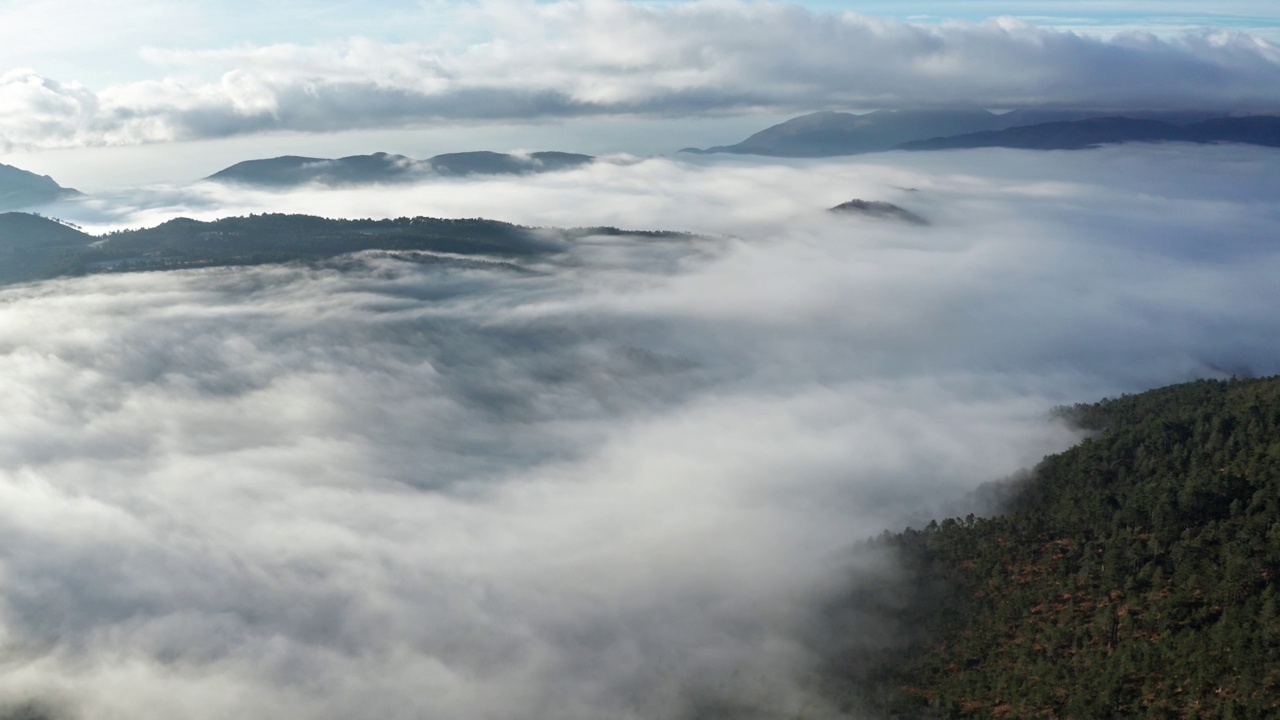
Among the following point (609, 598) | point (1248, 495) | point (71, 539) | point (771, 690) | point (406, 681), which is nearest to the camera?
point (1248, 495)

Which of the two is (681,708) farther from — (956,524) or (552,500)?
(552,500)

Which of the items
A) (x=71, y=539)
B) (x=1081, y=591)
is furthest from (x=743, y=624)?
(x=71, y=539)

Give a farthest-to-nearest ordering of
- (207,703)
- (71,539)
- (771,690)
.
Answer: (71,539) → (207,703) → (771,690)

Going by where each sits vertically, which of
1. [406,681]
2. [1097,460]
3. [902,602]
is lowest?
[406,681]

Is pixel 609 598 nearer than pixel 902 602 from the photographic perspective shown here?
No

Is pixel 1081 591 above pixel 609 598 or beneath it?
above

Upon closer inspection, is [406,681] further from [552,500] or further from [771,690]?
[552,500]
